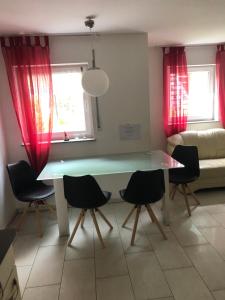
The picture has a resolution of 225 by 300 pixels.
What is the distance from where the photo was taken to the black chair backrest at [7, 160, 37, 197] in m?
2.98

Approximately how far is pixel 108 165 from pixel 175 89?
2.17 metres

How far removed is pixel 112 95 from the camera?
3.48 m

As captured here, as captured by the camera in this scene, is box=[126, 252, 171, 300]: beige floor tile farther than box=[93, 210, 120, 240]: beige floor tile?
No

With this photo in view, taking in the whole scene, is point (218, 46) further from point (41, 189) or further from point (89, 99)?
point (41, 189)

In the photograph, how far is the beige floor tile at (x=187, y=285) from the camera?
1.87 metres

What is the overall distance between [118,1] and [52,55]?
140 centimetres

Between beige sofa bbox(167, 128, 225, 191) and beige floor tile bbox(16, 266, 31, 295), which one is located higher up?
beige sofa bbox(167, 128, 225, 191)

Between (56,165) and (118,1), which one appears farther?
(56,165)

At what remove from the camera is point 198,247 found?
8.11 ft

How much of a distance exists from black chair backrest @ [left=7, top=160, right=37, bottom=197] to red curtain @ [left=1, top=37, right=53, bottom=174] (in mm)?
169

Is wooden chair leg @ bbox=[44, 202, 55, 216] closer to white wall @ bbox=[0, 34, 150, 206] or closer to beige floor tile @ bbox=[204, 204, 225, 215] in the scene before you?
white wall @ bbox=[0, 34, 150, 206]

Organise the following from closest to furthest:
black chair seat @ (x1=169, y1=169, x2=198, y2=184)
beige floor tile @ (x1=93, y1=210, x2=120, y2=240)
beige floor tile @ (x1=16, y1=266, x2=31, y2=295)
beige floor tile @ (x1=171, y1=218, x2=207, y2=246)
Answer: beige floor tile @ (x1=16, y1=266, x2=31, y2=295), beige floor tile @ (x1=171, y1=218, x2=207, y2=246), beige floor tile @ (x1=93, y1=210, x2=120, y2=240), black chair seat @ (x1=169, y1=169, x2=198, y2=184)

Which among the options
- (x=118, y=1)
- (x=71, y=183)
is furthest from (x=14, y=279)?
(x=118, y=1)

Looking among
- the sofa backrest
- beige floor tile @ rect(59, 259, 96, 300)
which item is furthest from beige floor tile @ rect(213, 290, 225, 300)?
the sofa backrest
